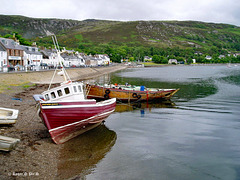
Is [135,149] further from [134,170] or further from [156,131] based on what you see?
[156,131]

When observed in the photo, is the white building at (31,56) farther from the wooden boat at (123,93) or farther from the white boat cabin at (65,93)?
the white boat cabin at (65,93)

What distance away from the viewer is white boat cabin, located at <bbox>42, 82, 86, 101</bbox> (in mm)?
17828

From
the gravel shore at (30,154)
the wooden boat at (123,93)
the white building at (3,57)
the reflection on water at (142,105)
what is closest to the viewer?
the gravel shore at (30,154)

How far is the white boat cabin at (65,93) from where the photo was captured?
58.5 feet

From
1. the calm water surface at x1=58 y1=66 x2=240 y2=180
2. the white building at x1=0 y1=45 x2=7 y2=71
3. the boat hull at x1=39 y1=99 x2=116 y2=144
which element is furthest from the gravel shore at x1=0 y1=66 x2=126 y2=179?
the white building at x1=0 y1=45 x2=7 y2=71

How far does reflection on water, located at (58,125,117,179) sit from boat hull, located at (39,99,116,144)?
30.0 inches

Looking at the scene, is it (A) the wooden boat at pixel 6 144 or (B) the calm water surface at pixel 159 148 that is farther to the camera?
(B) the calm water surface at pixel 159 148

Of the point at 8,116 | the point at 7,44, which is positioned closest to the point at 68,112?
the point at 8,116

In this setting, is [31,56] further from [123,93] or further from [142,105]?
[142,105]

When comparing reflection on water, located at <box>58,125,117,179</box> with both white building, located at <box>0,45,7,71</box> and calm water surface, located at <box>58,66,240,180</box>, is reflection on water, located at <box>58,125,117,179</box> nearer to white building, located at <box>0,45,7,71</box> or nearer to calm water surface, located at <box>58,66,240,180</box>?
calm water surface, located at <box>58,66,240,180</box>

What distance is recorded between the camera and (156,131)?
68.4ft

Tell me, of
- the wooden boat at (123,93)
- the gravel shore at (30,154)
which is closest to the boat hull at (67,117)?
the gravel shore at (30,154)

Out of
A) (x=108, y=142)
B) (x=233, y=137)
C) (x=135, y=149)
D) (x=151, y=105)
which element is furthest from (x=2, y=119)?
(x=151, y=105)

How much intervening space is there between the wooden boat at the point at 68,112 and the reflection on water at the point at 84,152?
0.81 metres
